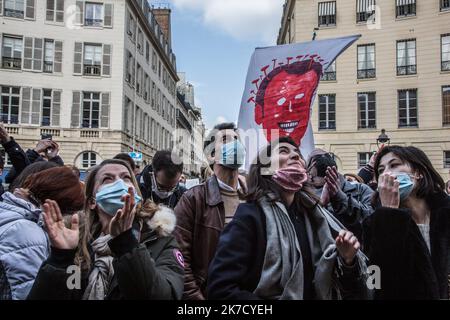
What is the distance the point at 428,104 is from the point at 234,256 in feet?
89.3

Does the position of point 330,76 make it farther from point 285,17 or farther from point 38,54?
point 38,54

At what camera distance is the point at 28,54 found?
2695 cm

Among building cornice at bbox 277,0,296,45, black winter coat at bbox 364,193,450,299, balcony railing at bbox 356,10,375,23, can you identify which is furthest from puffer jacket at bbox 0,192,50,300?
building cornice at bbox 277,0,296,45

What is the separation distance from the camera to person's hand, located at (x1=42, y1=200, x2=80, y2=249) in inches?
81.8

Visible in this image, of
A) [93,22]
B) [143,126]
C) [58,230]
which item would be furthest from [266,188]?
[143,126]

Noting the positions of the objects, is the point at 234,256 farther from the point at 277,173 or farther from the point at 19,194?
the point at 19,194

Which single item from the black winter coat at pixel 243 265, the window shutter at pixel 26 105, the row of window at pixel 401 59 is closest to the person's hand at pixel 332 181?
the black winter coat at pixel 243 265

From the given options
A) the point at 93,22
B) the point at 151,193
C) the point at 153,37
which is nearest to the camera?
the point at 151,193

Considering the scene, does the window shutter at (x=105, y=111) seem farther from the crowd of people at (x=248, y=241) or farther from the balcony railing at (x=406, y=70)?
the crowd of people at (x=248, y=241)

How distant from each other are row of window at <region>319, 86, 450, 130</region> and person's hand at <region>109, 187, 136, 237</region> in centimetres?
2727

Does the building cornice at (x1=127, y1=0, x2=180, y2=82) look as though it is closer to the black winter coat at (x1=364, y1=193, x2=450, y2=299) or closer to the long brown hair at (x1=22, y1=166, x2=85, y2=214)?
the long brown hair at (x1=22, y1=166, x2=85, y2=214)

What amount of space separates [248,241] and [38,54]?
Answer: 28.2 metres

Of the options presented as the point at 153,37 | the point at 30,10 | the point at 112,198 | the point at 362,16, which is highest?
the point at 153,37

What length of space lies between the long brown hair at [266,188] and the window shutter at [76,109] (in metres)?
26.6
